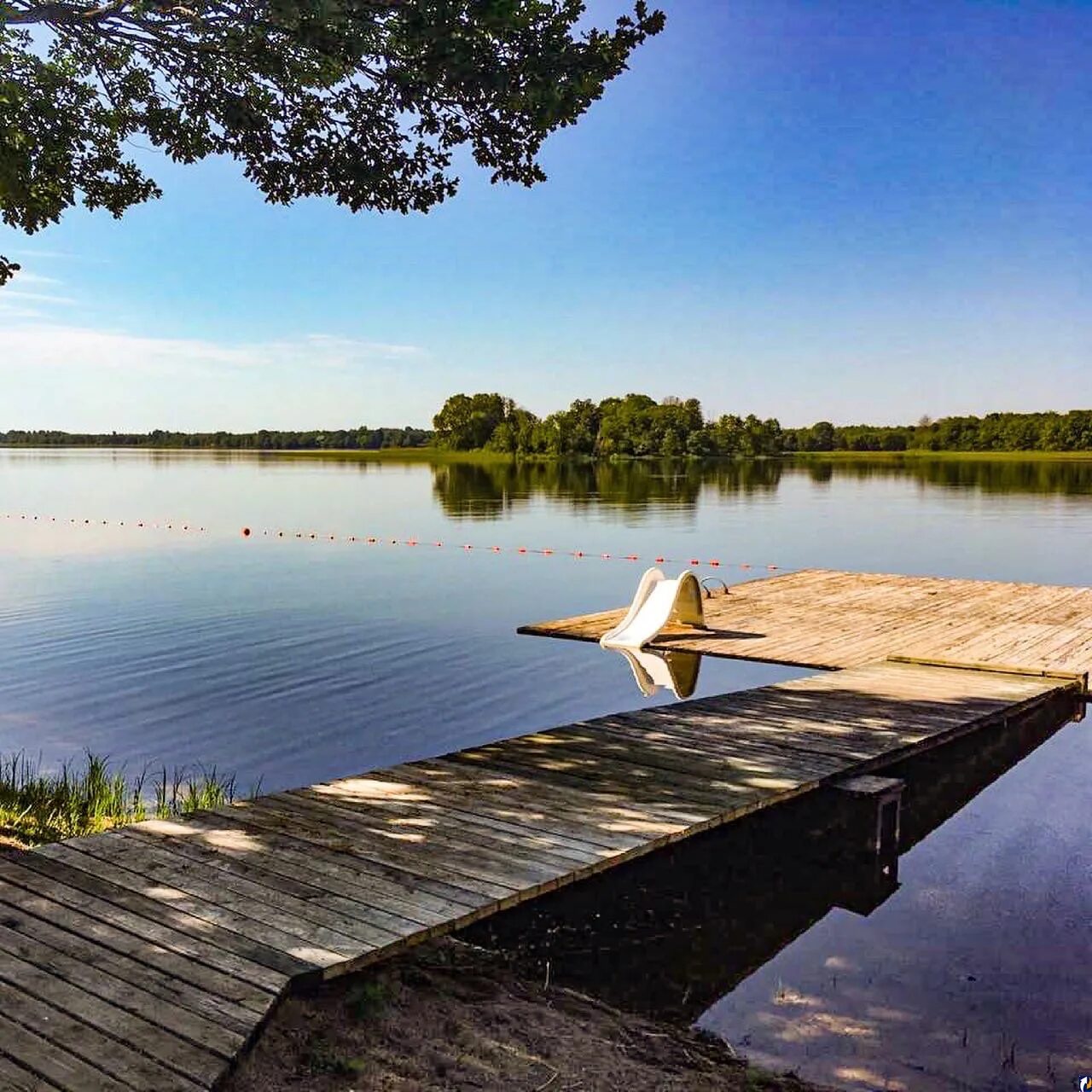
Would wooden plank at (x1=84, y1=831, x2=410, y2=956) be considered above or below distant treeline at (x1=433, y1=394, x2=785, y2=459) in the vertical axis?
below

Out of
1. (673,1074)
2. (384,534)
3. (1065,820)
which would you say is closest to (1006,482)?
(384,534)

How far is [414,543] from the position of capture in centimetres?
3466

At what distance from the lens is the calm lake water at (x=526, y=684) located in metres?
5.43

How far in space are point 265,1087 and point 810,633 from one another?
12.3 meters

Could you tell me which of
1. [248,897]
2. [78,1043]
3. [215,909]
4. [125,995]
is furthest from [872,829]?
[78,1043]

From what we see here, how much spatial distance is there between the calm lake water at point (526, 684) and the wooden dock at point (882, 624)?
772mm

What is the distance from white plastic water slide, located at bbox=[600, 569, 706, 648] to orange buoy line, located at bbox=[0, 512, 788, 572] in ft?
31.2

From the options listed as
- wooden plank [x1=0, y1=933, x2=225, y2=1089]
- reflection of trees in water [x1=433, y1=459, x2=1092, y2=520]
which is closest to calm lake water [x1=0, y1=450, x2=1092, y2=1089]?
wooden plank [x1=0, y1=933, x2=225, y2=1089]

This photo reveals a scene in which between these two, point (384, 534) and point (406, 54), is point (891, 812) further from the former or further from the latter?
point (384, 534)

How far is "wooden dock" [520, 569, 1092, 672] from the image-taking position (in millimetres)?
13477

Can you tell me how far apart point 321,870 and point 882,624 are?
38.7 feet

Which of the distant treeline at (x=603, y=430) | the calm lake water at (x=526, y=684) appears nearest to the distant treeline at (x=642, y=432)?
the distant treeline at (x=603, y=430)

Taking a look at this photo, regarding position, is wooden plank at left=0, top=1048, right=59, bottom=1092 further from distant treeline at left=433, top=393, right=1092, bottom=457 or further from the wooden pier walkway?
distant treeline at left=433, top=393, right=1092, bottom=457

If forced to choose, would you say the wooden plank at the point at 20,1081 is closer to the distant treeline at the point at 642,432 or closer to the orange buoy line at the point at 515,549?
the orange buoy line at the point at 515,549
